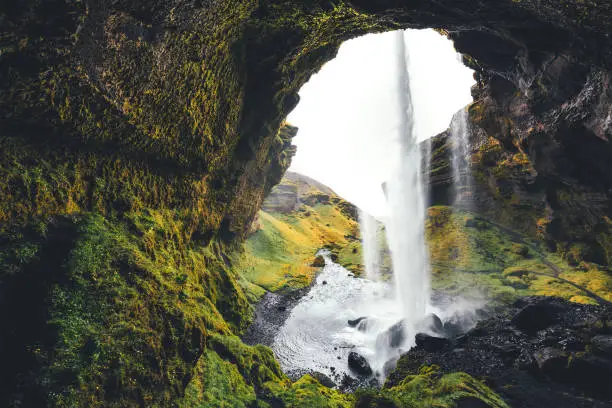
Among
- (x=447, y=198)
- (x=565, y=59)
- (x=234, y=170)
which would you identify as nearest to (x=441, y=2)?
(x=565, y=59)

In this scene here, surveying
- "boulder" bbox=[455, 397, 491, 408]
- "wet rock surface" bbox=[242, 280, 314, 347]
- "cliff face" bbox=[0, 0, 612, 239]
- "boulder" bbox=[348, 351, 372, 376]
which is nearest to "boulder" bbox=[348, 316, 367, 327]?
"wet rock surface" bbox=[242, 280, 314, 347]

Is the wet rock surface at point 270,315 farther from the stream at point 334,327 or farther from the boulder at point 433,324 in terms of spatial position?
the boulder at point 433,324

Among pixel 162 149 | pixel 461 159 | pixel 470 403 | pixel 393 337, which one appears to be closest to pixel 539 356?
pixel 470 403

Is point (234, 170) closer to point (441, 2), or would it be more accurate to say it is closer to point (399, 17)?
point (399, 17)

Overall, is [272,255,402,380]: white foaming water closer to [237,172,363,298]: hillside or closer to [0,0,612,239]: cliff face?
[237,172,363,298]: hillside

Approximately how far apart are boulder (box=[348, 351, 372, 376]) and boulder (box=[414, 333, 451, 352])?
379 centimetres

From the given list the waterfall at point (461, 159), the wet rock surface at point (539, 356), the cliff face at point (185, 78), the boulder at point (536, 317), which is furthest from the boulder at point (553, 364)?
the waterfall at point (461, 159)

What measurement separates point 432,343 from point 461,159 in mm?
29388

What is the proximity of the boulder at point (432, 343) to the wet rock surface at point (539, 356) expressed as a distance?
7cm

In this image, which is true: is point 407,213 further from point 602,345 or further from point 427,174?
point 602,345

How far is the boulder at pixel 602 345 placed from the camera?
13.0 metres

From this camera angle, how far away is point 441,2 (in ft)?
46.5

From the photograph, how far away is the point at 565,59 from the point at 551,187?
51.1ft

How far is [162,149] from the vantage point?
15.0 m
